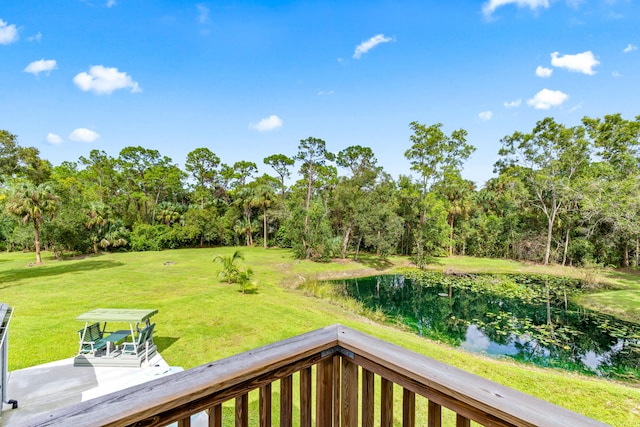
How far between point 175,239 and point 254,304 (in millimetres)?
18388

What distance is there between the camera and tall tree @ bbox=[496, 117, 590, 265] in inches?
685

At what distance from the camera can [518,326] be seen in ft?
29.4

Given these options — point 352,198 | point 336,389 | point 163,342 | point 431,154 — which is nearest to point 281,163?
point 352,198

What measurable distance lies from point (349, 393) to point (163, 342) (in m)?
6.51

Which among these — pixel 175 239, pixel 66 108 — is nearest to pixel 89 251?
pixel 175 239

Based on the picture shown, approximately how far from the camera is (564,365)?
659cm

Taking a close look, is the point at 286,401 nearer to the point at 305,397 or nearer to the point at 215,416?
the point at 305,397

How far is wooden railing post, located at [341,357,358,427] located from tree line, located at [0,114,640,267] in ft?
55.7

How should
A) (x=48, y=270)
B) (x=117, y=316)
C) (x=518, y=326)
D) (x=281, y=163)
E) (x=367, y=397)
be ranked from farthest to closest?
(x=281, y=163)
(x=48, y=270)
(x=518, y=326)
(x=117, y=316)
(x=367, y=397)

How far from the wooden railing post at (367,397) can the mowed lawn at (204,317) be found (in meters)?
5.32

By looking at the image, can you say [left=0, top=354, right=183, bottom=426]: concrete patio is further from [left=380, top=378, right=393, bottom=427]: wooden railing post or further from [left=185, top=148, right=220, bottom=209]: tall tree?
[left=185, top=148, right=220, bottom=209]: tall tree

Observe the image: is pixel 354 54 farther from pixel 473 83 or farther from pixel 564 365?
pixel 564 365

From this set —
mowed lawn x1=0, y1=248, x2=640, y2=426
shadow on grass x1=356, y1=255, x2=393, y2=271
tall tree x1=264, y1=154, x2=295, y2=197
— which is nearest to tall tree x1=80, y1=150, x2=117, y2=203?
mowed lawn x1=0, y1=248, x2=640, y2=426

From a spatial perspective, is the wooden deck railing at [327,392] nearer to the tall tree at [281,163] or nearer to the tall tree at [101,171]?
the tall tree at [281,163]
